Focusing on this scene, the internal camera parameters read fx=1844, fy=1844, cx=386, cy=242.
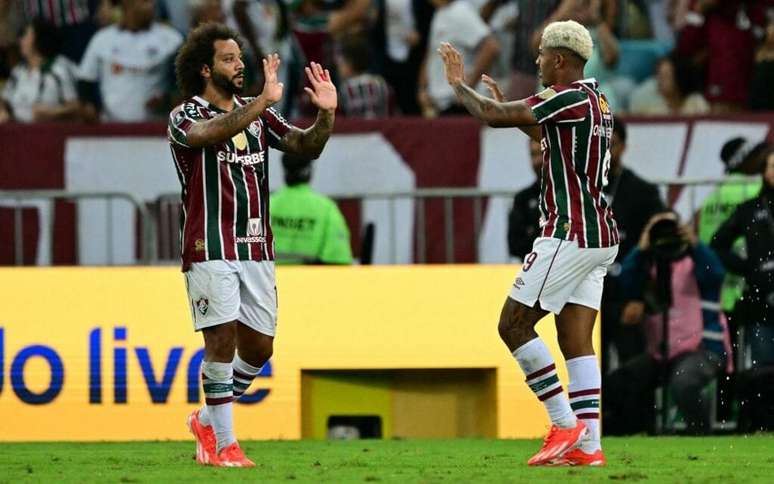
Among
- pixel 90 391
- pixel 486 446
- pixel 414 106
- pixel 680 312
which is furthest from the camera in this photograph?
pixel 414 106

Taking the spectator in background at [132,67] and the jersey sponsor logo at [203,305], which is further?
the spectator in background at [132,67]

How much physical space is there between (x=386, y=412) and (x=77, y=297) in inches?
89.2

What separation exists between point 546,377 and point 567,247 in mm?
696

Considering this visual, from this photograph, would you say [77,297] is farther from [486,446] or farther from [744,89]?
[744,89]

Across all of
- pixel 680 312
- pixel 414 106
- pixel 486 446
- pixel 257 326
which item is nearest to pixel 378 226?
pixel 414 106

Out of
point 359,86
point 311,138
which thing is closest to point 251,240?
point 311,138

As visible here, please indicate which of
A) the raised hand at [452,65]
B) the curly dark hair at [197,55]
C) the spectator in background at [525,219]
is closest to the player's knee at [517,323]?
the raised hand at [452,65]

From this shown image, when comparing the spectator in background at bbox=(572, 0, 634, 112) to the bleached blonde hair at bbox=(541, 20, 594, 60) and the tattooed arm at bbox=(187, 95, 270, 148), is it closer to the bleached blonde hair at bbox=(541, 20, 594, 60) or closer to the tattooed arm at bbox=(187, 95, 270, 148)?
the bleached blonde hair at bbox=(541, 20, 594, 60)

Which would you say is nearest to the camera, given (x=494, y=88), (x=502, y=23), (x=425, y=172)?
(x=494, y=88)

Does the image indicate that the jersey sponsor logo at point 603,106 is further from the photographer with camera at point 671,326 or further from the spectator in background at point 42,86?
the spectator in background at point 42,86

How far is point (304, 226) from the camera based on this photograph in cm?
1388

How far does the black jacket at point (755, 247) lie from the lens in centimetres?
1331

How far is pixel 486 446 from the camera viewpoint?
11.5 metres

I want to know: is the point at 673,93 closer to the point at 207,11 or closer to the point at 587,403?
the point at 207,11
